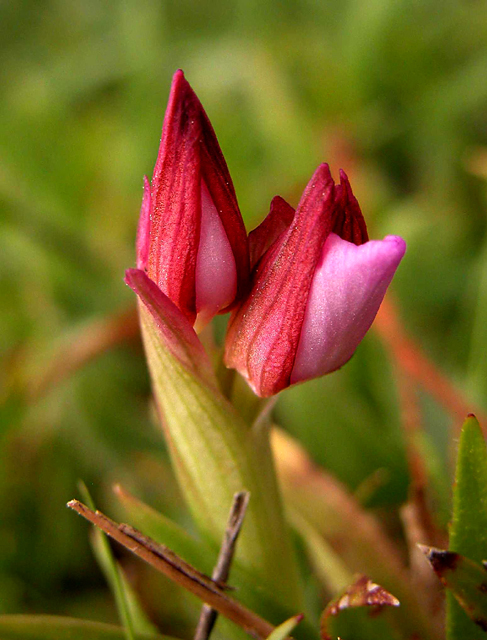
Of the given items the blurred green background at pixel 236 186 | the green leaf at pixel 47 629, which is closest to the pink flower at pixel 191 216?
the green leaf at pixel 47 629

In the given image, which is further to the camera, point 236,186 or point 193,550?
point 236,186

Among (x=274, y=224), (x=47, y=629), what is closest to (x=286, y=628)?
(x=47, y=629)

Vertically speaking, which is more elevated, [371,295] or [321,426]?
[371,295]

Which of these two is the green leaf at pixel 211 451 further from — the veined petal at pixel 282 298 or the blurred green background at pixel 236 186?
the blurred green background at pixel 236 186

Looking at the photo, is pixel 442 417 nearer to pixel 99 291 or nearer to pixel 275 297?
pixel 275 297

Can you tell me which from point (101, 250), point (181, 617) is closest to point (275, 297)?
point (181, 617)

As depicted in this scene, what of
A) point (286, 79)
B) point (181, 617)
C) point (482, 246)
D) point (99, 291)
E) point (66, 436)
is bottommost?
point (181, 617)

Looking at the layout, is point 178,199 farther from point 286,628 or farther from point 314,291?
point 286,628
